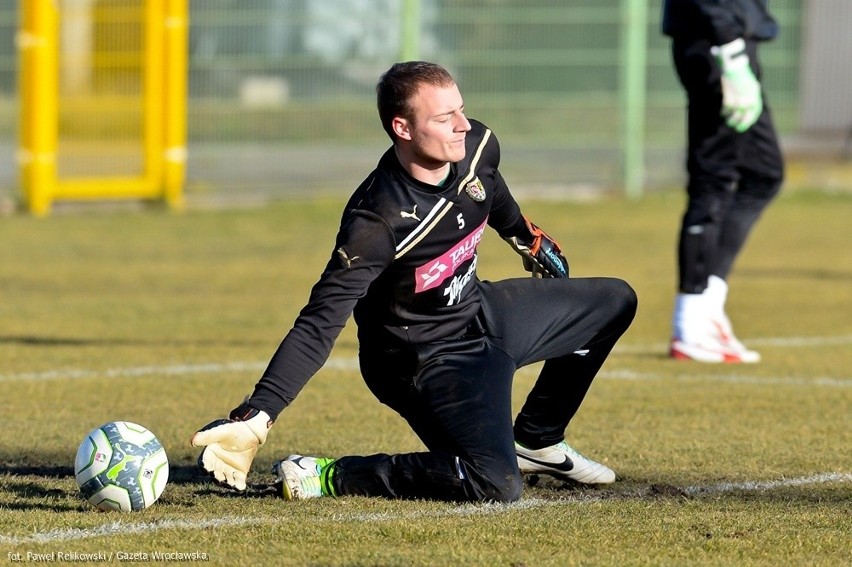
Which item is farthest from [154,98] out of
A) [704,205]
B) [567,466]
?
[567,466]

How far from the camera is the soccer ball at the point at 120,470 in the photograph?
4.73 metres

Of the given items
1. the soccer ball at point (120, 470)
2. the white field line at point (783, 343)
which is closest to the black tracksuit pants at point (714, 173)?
the white field line at point (783, 343)

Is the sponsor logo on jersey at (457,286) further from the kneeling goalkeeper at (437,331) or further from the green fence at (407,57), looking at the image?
the green fence at (407,57)

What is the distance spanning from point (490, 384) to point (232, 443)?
102 centimetres

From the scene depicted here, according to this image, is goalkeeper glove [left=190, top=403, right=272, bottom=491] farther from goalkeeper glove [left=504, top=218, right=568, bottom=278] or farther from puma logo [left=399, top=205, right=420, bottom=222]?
goalkeeper glove [left=504, top=218, right=568, bottom=278]

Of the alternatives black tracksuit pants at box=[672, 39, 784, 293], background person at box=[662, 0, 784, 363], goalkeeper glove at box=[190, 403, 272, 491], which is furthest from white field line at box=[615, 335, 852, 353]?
goalkeeper glove at box=[190, 403, 272, 491]

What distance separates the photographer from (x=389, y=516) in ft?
15.5

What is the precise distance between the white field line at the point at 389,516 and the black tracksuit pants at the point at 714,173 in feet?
10.1

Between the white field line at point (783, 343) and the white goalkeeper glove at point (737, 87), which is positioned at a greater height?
the white goalkeeper glove at point (737, 87)

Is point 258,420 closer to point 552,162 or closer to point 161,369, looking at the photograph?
point 161,369

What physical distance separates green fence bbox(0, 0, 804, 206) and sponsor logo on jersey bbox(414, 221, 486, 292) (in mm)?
11413

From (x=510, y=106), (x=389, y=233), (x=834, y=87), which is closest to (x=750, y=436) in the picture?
(x=389, y=233)

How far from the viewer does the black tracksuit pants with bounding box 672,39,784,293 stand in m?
8.35

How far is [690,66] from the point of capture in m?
8.42
